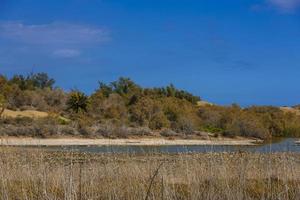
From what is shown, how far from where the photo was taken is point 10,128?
5172 cm

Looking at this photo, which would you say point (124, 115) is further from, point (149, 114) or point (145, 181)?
point (145, 181)

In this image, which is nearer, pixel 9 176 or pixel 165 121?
pixel 9 176

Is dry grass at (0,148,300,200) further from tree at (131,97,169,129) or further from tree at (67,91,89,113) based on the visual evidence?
tree at (67,91,89,113)

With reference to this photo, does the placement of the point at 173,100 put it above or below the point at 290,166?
above

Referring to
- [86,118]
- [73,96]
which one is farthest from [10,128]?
[73,96]

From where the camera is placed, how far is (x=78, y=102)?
67.2m

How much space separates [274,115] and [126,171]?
239ft

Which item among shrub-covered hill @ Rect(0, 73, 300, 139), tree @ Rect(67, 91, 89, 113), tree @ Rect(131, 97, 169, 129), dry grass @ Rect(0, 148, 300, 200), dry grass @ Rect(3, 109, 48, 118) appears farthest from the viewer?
tree @ Rect(67, 91, 89, 113)

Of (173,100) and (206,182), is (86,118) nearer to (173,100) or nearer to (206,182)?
(173,100)

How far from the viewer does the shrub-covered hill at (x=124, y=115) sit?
56469mm

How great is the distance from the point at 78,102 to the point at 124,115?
582cm

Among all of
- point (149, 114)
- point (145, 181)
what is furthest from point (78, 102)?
point (145, 181)

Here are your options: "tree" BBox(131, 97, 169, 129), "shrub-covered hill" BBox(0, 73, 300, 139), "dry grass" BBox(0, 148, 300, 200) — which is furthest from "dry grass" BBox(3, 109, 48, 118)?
"dry grass" BBox(0, 148, 300, 200)

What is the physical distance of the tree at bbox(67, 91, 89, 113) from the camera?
6725cm
